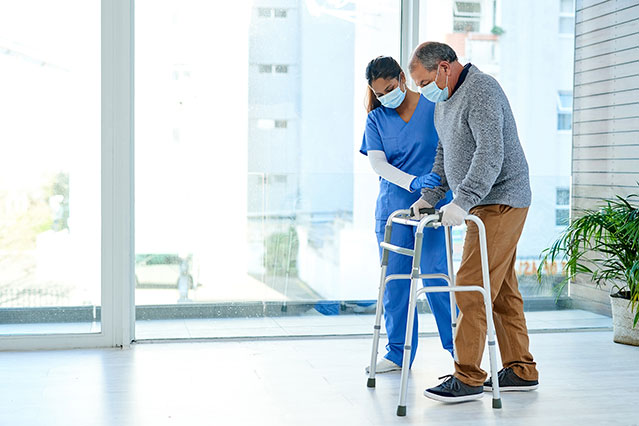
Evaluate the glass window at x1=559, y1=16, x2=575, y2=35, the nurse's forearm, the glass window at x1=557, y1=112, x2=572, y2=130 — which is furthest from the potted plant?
the nurse's forearm

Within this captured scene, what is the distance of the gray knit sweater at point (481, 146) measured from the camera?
2.88 m

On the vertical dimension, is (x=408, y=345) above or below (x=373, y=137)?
below

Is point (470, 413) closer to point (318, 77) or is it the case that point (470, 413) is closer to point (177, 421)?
point (177, 421)

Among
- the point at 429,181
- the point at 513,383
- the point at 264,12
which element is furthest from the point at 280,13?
the point at 513,383

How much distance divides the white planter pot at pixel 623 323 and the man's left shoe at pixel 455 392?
1482 mm

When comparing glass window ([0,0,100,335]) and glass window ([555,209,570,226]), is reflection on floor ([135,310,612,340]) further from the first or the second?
glass window ([555,209,570,226])

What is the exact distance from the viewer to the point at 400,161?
→ 11.4ft

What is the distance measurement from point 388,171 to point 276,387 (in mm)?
1009

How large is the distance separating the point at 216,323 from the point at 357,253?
2.78 ft

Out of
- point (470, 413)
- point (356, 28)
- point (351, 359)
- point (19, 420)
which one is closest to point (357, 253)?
point (351, 359)

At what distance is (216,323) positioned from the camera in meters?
4.30

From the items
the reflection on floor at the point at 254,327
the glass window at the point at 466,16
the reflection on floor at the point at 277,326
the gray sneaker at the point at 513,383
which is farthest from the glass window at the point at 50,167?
the gray sneaker at the point at 513,383

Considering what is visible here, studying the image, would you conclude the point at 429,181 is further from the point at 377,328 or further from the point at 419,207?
the point at 377,328

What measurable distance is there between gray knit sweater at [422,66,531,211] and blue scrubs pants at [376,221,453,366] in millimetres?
361
